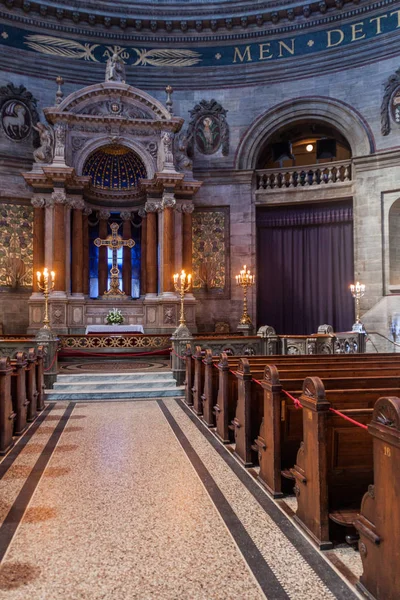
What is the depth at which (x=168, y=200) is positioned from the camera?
52.5ft

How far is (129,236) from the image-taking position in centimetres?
1764

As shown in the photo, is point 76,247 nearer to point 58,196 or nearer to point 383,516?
point 58,196

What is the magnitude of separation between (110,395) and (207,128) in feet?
37.9

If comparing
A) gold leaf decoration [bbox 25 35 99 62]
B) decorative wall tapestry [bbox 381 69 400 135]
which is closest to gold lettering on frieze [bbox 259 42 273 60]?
decorative wall tapestry [bbox 381 69 400 135]

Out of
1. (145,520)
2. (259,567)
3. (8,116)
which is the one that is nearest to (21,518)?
(145,520)

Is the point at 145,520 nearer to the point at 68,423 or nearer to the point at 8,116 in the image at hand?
the point at 68,423

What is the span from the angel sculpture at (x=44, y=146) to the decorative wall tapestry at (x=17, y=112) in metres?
1.24

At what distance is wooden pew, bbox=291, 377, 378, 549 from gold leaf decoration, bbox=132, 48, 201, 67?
17.1 meters

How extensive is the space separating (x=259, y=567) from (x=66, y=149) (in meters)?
14.8

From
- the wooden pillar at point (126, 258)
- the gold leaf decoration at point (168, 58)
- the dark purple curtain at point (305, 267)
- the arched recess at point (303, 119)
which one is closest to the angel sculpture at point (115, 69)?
the gold leaf decoration at point (168, 58)

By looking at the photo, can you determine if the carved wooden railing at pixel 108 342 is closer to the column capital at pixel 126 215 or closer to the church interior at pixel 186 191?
the church interior at pixel 186 191

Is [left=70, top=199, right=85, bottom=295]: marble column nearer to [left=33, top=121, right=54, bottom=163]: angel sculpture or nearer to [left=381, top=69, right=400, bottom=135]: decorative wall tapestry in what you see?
[left=33, top=121, right=54, bottom=163]: angel sculpture

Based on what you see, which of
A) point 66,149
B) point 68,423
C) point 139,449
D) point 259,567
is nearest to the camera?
point 259,567

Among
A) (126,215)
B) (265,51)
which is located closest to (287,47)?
(265,51)
